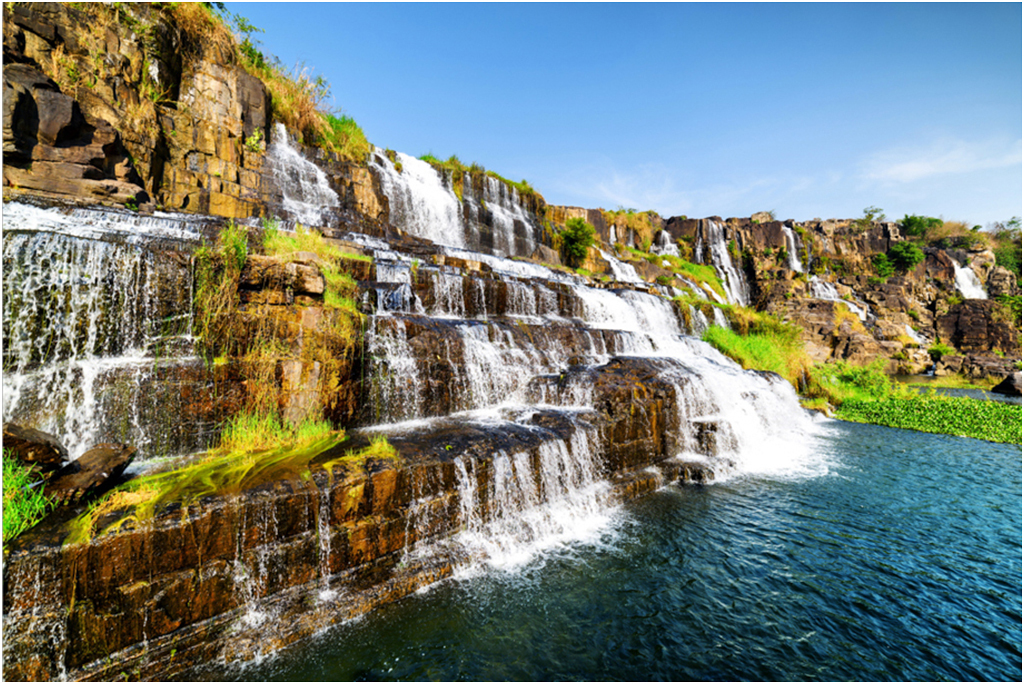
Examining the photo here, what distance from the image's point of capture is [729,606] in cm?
385

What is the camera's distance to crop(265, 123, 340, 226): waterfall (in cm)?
1231

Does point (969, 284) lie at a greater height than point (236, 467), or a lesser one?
greater

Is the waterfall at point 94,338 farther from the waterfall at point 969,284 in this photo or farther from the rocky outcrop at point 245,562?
the waterfall at point 969,284

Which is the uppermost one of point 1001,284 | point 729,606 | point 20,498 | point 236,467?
point 1001,284

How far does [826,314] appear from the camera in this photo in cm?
2380

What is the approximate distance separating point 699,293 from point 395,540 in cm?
2499

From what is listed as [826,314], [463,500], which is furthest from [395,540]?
[826,314]

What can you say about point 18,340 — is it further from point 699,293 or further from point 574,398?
point 699,293

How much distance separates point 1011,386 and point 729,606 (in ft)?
82.4

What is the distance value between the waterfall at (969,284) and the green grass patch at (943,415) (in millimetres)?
30170

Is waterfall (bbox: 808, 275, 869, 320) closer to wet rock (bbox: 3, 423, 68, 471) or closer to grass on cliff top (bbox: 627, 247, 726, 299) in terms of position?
grass on cliff top (bbox: 627, 247, 726, 299)

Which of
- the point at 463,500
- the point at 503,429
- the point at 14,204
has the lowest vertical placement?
the point at 463,500

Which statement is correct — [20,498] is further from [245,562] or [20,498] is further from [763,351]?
[763,351]

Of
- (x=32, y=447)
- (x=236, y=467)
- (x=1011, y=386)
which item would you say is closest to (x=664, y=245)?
(x=1011, y=386)
